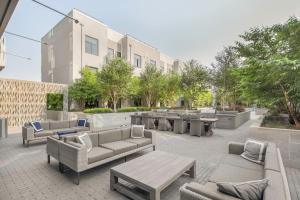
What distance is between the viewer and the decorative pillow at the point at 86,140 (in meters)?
3.99

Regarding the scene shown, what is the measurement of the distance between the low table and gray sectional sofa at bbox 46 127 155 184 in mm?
806

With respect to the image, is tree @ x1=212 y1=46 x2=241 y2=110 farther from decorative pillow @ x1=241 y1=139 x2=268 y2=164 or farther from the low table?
the low table

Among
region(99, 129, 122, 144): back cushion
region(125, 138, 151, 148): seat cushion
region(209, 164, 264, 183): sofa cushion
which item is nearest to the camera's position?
region(209, 164, 264, 183): sofa cushion

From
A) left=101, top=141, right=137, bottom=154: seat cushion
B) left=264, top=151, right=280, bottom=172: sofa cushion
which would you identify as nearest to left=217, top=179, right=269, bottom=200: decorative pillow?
left=264, top=151, right=280, bottom=172: sofa cushion

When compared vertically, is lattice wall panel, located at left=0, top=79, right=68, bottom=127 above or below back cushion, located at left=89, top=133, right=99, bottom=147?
above

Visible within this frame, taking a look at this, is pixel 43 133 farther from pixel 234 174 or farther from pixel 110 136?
pixel 234 174

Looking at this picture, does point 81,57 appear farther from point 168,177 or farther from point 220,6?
point 168,177

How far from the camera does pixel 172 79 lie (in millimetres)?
19109

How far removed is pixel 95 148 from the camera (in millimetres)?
4328

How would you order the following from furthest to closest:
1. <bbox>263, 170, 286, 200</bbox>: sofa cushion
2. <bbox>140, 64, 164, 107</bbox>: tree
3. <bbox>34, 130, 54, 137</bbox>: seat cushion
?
<bbox>140, 64, 164, 107</bbox>: tree, <bbox>34, 130, 54, 137</bbox>: seat cushion, <bbox>263, 170, 286, 200</bbox>: sofa cushion

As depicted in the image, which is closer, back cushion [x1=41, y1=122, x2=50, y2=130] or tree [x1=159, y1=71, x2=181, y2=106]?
back cushion [x1=41, y1=122, x2=50, y2=130]

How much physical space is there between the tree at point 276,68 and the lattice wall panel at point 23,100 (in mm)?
12612

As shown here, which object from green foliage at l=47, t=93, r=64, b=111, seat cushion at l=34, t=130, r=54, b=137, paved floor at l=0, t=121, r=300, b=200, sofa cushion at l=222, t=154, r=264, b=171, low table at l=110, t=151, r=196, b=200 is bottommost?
paved floor at l=0, t=121, r=300, b=200

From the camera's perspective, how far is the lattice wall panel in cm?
1089
